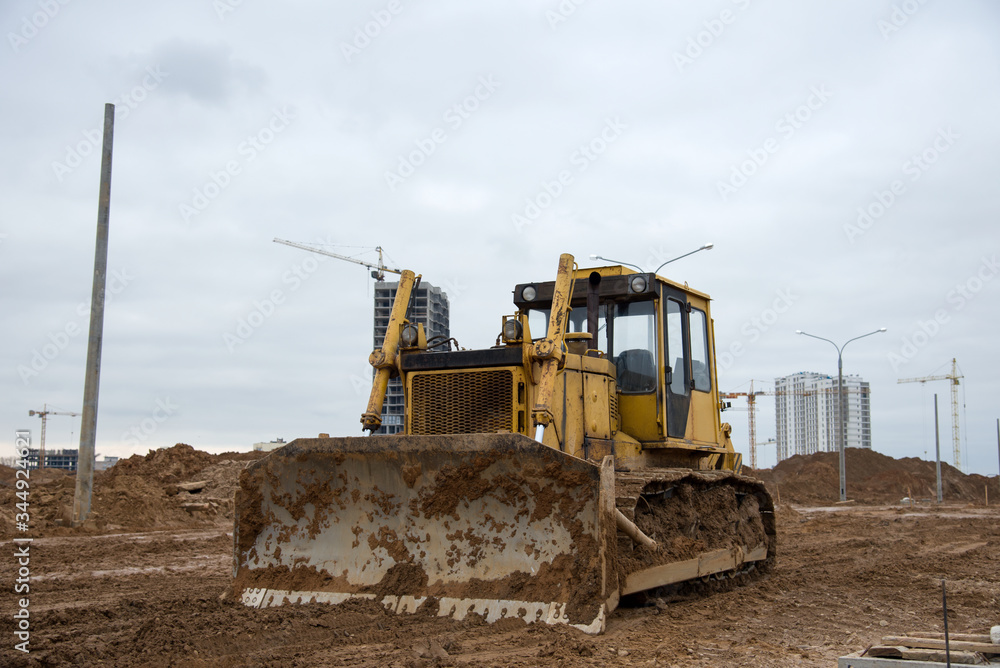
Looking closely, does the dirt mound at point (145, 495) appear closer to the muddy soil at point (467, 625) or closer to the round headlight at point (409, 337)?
the muddy soil at point (467, 625)

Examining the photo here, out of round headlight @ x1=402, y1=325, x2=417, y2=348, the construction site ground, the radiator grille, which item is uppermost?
round headlight @ x1=402, y1=325, x2=417, y2=348

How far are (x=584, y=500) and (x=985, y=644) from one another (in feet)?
8.63

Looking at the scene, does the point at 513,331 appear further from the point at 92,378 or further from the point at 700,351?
the point at 92,378

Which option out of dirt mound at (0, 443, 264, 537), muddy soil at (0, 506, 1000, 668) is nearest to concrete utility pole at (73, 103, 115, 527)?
dirt mound at (0, 443, 264, 537)

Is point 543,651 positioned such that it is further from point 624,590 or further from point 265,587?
point 265,587

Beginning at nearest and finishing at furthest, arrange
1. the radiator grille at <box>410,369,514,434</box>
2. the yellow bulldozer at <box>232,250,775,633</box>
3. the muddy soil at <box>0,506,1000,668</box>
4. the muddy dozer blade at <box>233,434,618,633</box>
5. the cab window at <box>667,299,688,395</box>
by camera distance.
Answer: the muddy soil at <box>0,506,1000,668</box>
the muddy dozer blade at <box>233,434,618,633</box>
the yellow bulldozer at <box>232,250,775,633</box>
the radiator grille at <box>410,369,514,434</box>
the cab window at <box>667,299,688,395</box>

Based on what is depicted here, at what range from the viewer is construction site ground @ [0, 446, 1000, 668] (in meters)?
5.45

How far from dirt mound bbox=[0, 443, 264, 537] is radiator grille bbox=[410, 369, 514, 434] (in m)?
11.5

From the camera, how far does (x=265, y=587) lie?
7074 mm

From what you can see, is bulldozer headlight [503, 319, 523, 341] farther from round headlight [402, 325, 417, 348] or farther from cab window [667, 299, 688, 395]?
cab window [667, 299, 688, 395]

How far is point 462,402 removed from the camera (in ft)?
24.4

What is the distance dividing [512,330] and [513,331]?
0.01m

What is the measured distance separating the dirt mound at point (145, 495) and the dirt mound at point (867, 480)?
911 inches

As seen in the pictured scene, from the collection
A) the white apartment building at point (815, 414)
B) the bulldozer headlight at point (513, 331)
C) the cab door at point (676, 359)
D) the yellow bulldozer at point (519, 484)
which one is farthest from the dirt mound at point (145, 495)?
the white apartment building at point (815, 414)
